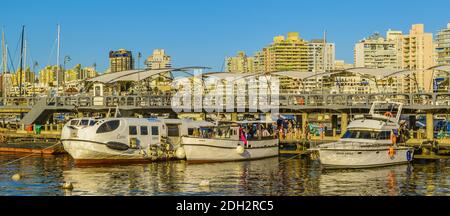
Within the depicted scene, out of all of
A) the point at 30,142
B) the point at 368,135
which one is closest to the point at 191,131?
the point at 368,135

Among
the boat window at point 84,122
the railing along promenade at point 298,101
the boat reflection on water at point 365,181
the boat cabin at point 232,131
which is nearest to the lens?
the boat reflection on water at point 365,181

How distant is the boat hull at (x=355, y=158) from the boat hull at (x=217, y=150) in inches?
361

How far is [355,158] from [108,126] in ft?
62.7

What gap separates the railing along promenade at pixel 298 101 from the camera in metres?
62.2

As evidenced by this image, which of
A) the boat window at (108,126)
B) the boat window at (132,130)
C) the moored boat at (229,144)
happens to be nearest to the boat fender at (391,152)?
the moored boat at (229,144)

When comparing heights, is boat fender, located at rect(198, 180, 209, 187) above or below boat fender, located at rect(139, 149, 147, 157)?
below

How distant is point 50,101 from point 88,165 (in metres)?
28.7

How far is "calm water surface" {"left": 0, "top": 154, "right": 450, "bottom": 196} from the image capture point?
125 ft

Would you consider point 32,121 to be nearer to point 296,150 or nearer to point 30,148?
point 30,148

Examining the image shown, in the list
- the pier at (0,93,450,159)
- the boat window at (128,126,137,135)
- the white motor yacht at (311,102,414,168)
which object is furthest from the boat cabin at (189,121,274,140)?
the white motor yacht at (311,102,414,168)

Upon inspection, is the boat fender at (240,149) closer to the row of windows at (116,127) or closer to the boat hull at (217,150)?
the boat hull at (217,150)

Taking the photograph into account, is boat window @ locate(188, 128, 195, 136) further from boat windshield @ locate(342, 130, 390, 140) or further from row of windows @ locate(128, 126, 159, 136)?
boat windshield @ locate(342, 130, 390, 140)

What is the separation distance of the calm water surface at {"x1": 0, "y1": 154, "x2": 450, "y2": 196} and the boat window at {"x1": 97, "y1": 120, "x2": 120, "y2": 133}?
294cm
